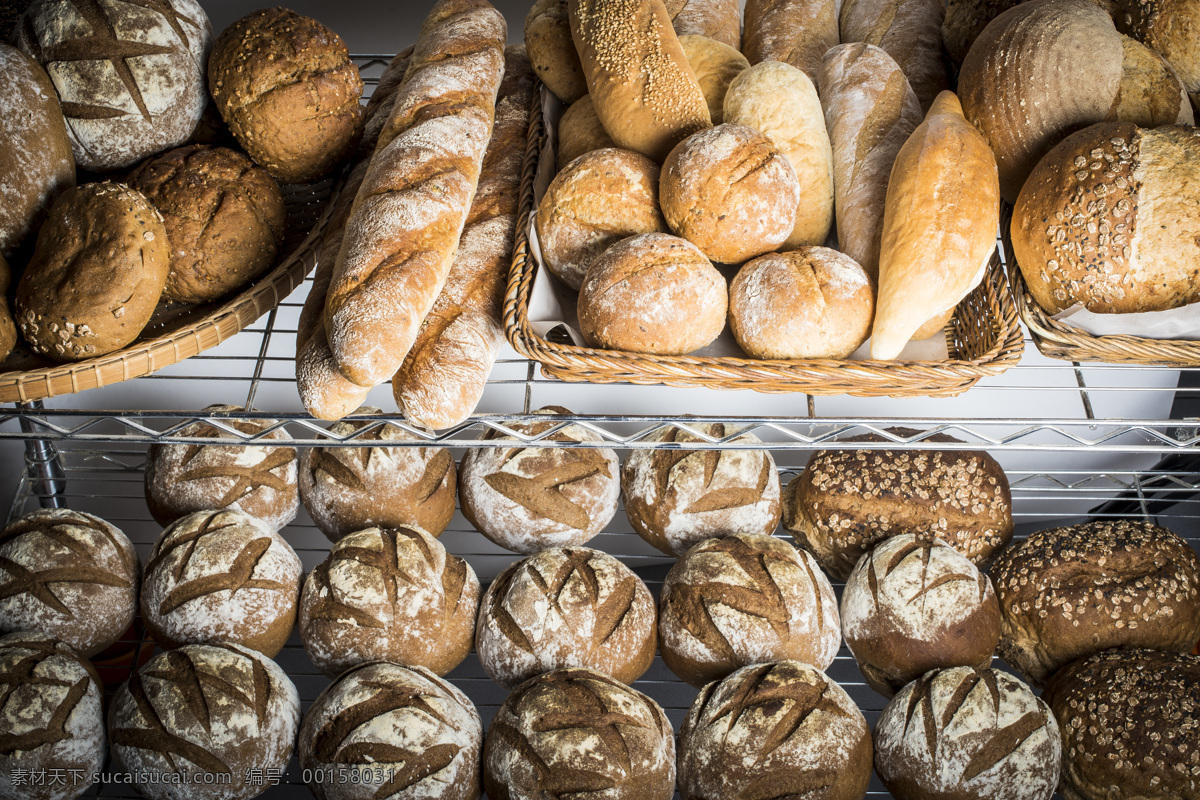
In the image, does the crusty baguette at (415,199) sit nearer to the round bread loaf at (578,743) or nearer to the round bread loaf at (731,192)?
the round bread loaf at (731,192)

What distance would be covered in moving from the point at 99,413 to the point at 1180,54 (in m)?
1.72

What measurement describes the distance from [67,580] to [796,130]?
1.43 metres

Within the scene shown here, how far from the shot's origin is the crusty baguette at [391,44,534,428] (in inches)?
39.4

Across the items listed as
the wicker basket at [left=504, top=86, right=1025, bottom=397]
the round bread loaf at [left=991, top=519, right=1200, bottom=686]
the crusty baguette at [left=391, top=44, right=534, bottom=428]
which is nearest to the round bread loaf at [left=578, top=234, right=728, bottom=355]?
the wicker basket at [left=504, top=86, right=1025, bottom=397]

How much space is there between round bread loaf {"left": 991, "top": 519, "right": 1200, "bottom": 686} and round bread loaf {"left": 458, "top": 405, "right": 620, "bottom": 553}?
771 mm

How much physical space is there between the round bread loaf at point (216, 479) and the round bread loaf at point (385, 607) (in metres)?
0.23

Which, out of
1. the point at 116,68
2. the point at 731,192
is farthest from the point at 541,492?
the point at 116,68

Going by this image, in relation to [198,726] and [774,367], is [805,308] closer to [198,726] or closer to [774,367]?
[774,367]

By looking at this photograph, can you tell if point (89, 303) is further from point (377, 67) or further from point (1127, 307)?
point (1127, 307)

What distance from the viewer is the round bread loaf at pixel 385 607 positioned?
1.33m

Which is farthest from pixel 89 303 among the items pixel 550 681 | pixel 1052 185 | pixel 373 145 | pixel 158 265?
pixel 1052 185

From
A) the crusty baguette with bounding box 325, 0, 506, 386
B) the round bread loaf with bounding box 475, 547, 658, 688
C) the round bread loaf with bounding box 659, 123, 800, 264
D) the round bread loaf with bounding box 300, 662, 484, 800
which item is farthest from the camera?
the round bread loaf with bounding box 475, 547, 658, 688

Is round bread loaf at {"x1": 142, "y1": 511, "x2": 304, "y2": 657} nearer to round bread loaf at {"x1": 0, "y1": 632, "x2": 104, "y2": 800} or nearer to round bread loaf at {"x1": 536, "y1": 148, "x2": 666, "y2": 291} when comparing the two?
round bread loaf at {"x1": 0, "y1": 632, "x2": 104, "y2": 800}

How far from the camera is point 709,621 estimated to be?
52.8 inches
